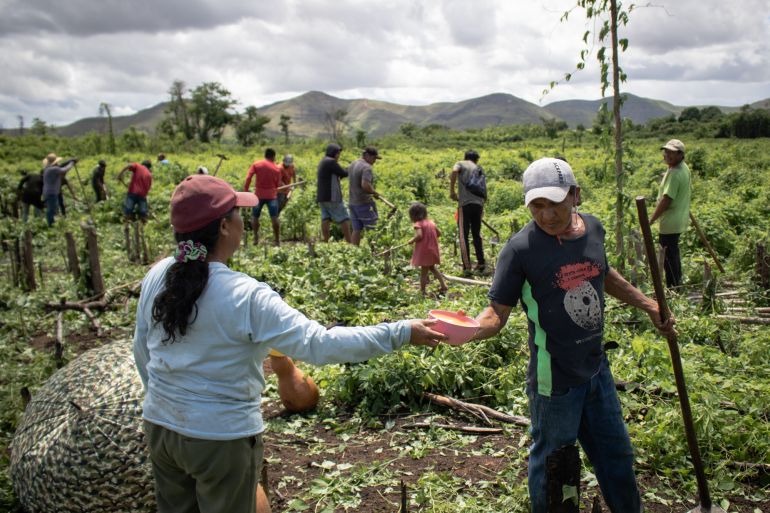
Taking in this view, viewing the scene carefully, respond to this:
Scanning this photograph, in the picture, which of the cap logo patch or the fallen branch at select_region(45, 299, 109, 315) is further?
the fallen branch at select_region(45, 299, 109, 315)

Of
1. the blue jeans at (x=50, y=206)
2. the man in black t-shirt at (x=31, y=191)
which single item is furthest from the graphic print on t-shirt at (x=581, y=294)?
the man in black t-shirt at (x=31, y=191)

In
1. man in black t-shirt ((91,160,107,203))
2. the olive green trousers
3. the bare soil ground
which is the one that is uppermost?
man in black t-shirt ((91,160,107,203))

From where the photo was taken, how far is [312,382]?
4.84 metres

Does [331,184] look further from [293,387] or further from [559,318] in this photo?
[559,318]

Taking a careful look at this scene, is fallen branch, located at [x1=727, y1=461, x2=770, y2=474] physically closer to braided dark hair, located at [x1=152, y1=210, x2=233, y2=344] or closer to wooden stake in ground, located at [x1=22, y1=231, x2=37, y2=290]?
braided dark hair, located at [x1=152, y1=210, x2=233, y2=344]

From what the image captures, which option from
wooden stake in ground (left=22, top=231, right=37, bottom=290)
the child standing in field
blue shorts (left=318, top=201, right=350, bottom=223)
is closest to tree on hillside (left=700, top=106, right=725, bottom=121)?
blue shorts (left=318, top=201, right=350, bottom=223)

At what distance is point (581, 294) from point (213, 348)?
4.95 feet

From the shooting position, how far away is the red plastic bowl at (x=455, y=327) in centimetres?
247

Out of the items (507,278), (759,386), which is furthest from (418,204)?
(507,278)

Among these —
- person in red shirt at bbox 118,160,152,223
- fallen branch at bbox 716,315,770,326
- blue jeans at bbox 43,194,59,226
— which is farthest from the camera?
blue jeans at bbox 43,194,59,226

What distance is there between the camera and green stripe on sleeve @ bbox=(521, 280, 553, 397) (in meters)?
2.61

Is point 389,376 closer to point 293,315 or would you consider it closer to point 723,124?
point 293,315

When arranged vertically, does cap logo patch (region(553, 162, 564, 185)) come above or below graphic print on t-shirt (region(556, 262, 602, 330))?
above

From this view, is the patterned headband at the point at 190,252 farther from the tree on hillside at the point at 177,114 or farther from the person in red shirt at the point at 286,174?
the tree on hillside at the point at 177,114
